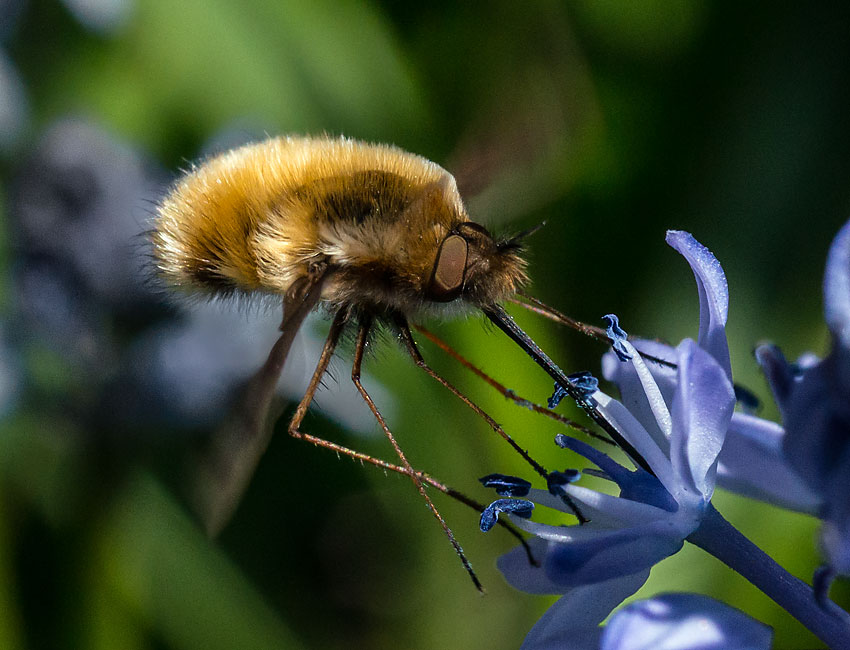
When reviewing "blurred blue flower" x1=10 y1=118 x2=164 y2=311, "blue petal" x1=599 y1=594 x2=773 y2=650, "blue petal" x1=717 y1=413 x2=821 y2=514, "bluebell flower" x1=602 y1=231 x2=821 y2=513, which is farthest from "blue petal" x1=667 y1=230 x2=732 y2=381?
"blurred blue flower" x1=10 y1=118 x2=164 y2=311

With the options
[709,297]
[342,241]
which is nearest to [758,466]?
[709,297]

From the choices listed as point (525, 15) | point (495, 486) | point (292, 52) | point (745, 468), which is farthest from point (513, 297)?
point (292, 52)

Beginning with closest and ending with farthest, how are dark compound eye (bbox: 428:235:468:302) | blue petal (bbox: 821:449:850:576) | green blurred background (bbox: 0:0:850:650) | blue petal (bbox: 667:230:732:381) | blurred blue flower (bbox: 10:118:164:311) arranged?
blue petal (bbox: 821:449:850:576), blue petal (bbox: 667:230:732:381), dark compound eye (bbox: 428:235:468:302), green blurred background (bbox: 0:0:850:650), blurred blue flower (bbox: 10:118:164:311)

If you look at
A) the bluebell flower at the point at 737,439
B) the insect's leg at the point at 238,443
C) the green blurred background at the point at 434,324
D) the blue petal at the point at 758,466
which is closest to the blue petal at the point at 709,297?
the bluebell flower at the point at 737,439

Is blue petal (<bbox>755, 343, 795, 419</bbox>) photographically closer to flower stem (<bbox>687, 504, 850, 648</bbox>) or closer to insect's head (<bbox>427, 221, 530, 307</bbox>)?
flower stem (<bbox>687, 504, 850, 648</bbox>)

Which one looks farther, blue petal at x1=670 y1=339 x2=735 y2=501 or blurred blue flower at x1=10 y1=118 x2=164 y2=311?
blurred blue flower at x1=10 y1=118 x2=164 y2=311

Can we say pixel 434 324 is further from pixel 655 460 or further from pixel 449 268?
pixel 655 460

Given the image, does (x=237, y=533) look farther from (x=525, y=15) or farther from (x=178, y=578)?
(x=525, y=15)

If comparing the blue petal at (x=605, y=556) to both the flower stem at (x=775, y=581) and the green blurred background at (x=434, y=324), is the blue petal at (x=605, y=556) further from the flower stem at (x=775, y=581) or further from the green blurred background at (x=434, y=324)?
the green blurred background at (x=434, y=324)
